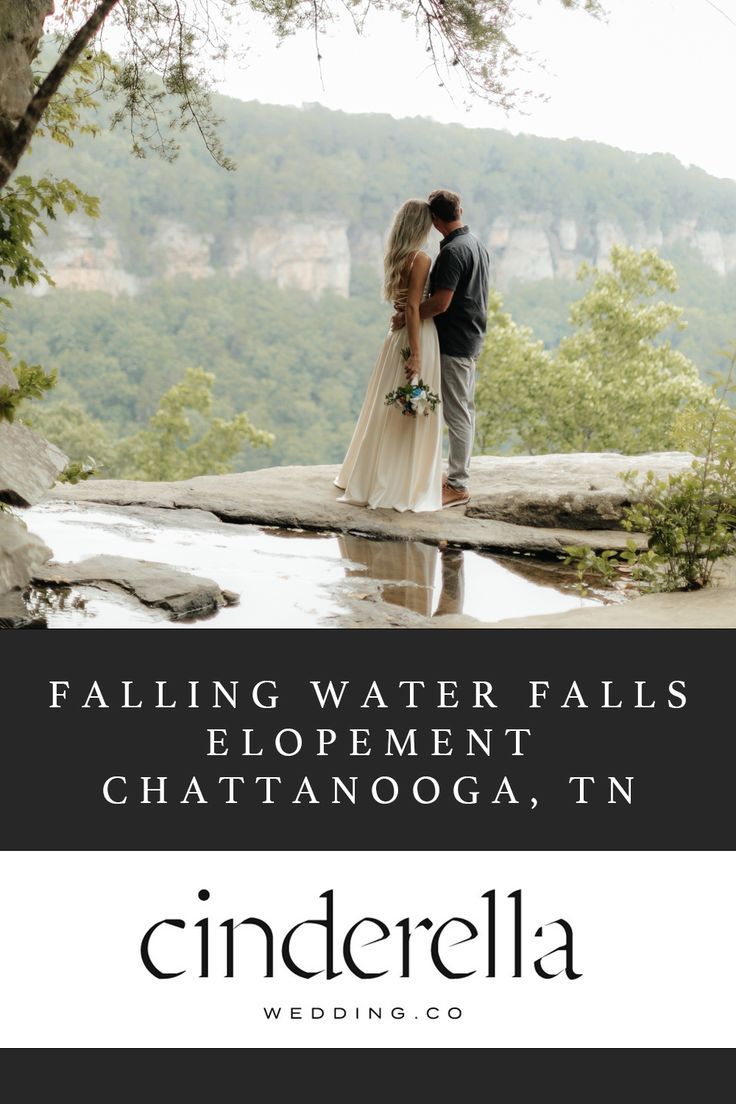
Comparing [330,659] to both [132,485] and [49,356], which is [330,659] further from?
[49,356]

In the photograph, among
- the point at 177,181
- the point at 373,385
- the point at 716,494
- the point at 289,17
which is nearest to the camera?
the point at 716,494

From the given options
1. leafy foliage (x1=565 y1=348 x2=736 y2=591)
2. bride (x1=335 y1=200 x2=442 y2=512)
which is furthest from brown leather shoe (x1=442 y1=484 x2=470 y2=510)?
leafy foliage (x1=565 y1=348 x2=736 y2=591)

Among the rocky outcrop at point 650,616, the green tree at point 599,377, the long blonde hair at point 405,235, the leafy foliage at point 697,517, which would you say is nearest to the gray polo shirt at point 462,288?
the long blonde hair at point 405,235

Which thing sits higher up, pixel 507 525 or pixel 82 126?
pixel 82 126

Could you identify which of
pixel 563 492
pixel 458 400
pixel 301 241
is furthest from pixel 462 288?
pixel 301 241

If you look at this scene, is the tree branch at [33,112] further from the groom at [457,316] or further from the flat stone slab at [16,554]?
the groom at [457,316]

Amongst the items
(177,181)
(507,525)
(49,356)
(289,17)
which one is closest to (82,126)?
(289,17)

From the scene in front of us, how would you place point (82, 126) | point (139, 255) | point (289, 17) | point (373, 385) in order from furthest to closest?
point (139, 255) < point (373, 385) < point (289, 17) < point (82, 126)
